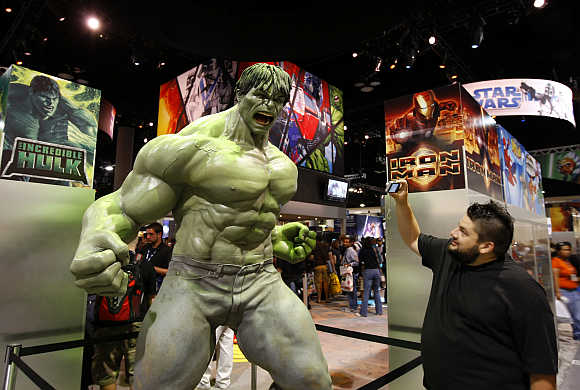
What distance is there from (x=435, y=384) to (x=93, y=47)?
787 centimetres

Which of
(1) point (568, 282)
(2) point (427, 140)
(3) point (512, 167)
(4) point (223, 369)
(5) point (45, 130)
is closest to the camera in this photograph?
(5) point (45, 130)

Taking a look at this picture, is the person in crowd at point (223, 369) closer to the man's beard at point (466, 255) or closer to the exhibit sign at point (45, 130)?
the exhibit sign at point (45, 130)

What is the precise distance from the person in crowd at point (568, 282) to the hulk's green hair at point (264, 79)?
6.54 m

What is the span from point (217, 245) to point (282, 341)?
0.43 m

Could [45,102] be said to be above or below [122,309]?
above

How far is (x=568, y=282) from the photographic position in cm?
606

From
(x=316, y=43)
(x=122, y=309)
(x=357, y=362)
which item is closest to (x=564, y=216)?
(x=357, y=362)

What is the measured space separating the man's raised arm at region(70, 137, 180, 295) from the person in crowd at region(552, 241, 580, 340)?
6803 millimetres

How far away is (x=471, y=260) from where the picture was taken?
5.73 ft

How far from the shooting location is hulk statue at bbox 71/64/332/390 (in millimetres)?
1333

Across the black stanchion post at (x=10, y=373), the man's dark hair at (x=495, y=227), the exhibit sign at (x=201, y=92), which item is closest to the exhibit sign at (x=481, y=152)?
the man's dark hair at (x=495, y=227)

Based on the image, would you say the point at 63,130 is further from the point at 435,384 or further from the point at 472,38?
the point at 472,38

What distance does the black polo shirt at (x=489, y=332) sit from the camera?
1.49 meters

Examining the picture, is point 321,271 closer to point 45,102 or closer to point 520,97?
point 520,97
